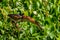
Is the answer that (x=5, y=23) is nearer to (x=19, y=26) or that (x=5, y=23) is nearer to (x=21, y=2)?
(x=19, y=26)

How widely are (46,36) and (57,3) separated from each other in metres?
0.70

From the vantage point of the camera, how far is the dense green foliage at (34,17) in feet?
10.4

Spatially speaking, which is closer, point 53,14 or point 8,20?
point 8,20

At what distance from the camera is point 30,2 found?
3.59m

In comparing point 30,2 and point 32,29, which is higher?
point 30,2

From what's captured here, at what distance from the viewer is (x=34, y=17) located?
11.2 ft

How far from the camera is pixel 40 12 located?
3.49m

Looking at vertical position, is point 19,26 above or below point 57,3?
below

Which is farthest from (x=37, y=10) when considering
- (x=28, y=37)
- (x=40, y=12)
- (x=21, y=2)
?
(x=28, y=37)

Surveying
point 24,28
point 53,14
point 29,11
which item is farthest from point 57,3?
point 24,28

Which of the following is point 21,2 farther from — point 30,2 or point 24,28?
point 24,28

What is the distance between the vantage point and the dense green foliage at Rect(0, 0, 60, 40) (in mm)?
3182

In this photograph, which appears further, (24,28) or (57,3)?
(57,3)

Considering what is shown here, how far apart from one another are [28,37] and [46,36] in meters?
0.25
